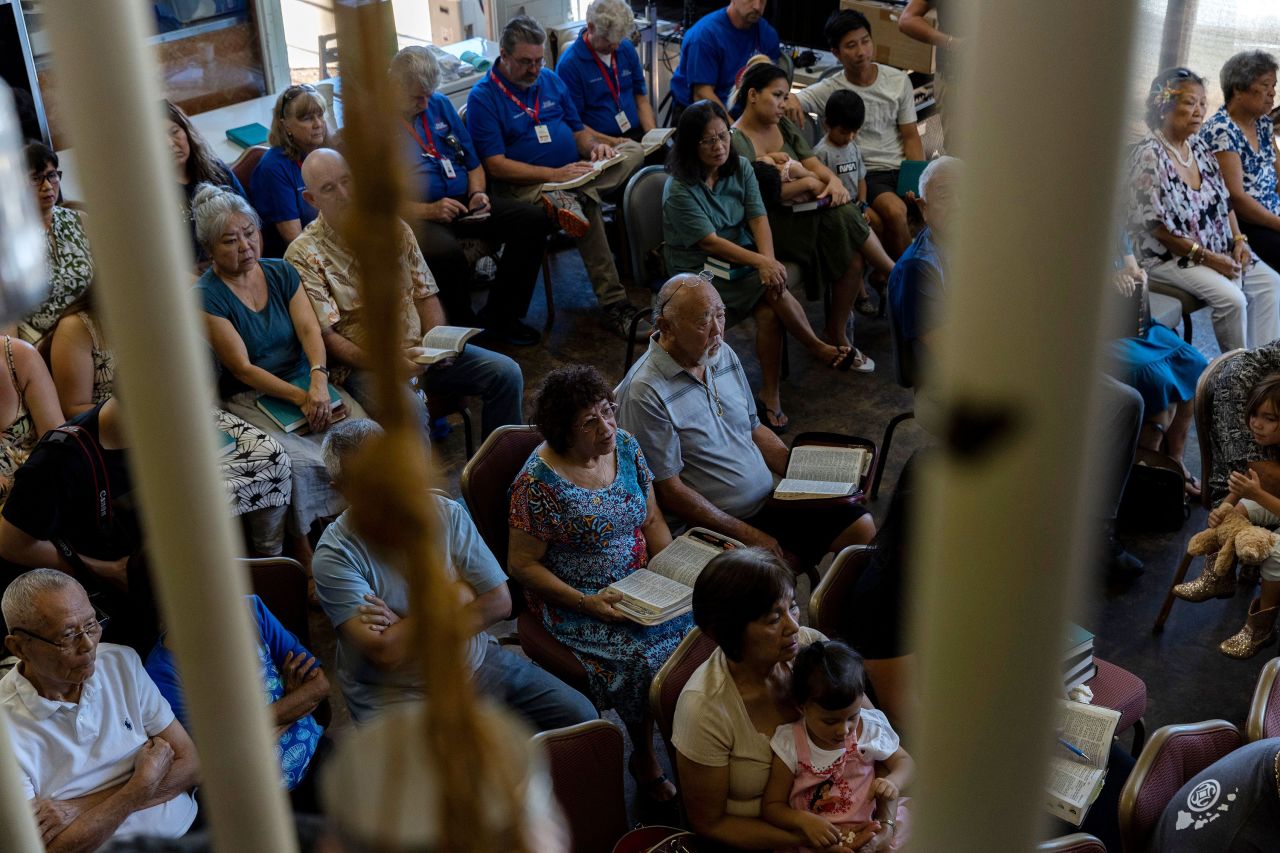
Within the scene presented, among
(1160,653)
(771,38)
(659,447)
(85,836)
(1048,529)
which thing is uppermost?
(1048,529)

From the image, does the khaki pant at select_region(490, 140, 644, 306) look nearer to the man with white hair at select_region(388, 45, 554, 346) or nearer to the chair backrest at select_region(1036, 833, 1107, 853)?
the man with white hair at select_region(388, 45, 554, 346)

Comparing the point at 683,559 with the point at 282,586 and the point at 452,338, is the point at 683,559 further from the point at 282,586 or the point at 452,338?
the point at 452,338

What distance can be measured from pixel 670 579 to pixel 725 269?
7.17 feet

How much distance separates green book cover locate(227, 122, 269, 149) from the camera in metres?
6.18

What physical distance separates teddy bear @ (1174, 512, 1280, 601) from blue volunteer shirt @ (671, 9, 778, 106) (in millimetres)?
4020

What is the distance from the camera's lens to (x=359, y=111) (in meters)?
0.21

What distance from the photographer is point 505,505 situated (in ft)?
11.9

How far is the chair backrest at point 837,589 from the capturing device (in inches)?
128

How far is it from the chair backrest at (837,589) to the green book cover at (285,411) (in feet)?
5.91

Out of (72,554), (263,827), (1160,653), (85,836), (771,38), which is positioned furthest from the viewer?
(771,38)

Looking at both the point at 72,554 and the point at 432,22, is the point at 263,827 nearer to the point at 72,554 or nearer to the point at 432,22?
the point at 72,554

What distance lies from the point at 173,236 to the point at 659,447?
3.57 metres

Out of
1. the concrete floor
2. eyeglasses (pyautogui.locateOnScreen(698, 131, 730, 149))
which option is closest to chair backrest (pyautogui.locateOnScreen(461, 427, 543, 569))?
the concrete floor

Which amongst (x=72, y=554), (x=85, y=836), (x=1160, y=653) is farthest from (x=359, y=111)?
(x=1160, y=653)
